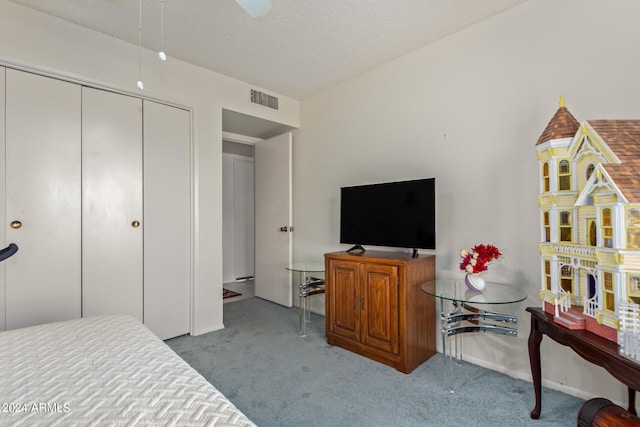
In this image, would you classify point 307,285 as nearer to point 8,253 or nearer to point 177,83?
point 8,253

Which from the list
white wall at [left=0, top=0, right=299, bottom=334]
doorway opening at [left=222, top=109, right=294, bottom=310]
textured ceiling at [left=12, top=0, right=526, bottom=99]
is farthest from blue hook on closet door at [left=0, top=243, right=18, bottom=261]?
doorway opening at [left=222, top=109, right=294, bottom=310]

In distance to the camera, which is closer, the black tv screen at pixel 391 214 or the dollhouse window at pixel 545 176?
the dollhouse window at pixel 545 176

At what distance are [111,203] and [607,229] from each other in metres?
3.21

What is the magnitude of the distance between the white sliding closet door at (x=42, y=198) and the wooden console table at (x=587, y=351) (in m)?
3.17

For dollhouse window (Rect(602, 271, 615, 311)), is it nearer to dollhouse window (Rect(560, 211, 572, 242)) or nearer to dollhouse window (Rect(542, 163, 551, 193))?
dollhouse window (Rect(560, 211, 572, 242))

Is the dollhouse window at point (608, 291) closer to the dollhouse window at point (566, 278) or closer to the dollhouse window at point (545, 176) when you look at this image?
the dollhouse window at point (566, 278)

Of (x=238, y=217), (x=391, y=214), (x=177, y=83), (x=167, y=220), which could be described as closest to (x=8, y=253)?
(x=167, y=220)

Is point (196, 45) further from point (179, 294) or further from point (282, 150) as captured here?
point (179, 294)

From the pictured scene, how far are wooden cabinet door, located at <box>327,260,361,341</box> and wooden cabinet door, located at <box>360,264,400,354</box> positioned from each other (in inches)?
2.9

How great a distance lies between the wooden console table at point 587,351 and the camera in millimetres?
1110

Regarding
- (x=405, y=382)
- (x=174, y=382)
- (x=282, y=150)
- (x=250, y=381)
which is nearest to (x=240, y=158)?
(x=282, y=150)

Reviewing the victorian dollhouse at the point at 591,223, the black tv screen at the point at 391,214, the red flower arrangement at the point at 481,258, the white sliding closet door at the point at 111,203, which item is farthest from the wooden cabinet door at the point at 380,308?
the white sliding closet door at the point at 111,203

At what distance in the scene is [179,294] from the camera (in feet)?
9.53

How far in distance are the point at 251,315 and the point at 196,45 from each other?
2796 mm
